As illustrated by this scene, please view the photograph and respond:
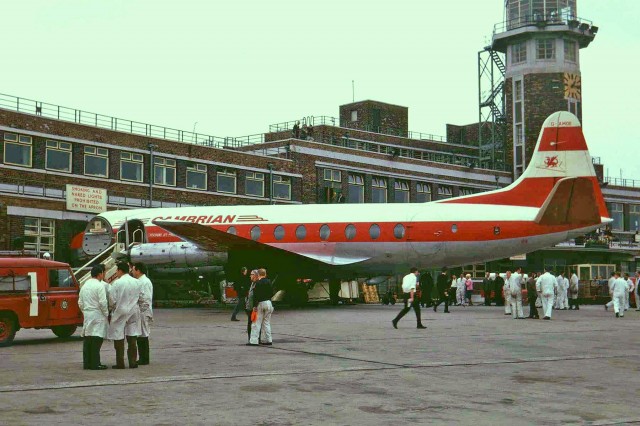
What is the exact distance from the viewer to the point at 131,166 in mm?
48906

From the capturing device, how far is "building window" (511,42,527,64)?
7712cm

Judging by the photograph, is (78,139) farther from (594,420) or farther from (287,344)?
(594,420)

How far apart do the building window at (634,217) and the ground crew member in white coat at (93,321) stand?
79.4 meters

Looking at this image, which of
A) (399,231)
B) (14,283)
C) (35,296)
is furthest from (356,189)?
(14,283)

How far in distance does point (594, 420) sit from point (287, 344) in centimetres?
1012

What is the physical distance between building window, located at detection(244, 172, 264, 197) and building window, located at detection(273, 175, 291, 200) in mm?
1113

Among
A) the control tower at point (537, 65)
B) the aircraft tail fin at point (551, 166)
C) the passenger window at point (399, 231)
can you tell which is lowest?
the passenger window at point (399, 231)

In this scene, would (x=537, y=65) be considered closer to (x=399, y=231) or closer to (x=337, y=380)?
(x=399, y=231)

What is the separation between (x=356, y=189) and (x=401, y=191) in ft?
18.4

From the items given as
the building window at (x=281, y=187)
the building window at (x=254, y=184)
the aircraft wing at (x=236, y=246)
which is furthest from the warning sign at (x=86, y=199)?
the aircraft wing at (x=236, y=246)

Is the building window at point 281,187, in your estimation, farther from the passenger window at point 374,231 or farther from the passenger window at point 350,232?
the passenger window at point 374,231

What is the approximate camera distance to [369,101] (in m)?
82.6

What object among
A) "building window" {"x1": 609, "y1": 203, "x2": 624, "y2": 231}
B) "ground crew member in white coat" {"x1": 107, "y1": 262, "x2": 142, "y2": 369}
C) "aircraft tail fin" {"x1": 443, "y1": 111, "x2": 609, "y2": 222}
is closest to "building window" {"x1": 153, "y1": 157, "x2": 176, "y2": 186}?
"aircraft tail fin" {"x1": 443, "y1": 111, "x2": 609, "y2": 222}

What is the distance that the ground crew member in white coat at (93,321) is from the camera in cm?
1417
